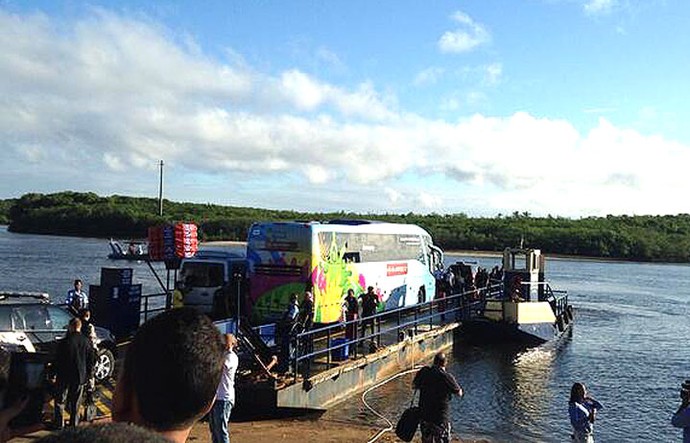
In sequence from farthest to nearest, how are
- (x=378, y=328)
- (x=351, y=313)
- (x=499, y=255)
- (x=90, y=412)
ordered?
(x=499, y=255) < (x=378, y=328) < (x=351, y=313) < (x=90, y=412)

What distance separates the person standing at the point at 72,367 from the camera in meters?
11.4

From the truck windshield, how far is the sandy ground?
273 inches

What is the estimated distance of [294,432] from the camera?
14000mm

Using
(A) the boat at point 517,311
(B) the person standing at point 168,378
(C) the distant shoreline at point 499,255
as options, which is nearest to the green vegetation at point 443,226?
(C) the distant shoreline at point 499,255

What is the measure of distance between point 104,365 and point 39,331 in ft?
4.42

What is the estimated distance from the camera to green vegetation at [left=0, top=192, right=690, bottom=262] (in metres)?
119

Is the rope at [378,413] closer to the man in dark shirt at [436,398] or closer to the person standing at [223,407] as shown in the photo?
the man in dark shirt at [436,398]

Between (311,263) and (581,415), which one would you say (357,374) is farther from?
(581,415)

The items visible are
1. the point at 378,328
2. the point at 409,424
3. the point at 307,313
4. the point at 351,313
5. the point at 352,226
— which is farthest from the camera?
the point at 352,226

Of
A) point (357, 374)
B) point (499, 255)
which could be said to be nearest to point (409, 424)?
point (357, 374)

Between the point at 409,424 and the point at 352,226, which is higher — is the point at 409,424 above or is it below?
below

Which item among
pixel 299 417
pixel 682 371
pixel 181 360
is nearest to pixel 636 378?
pixel 682 371

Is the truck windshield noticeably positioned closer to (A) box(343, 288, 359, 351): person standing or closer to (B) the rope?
(A) box(343, 288, 359, 351): person standing

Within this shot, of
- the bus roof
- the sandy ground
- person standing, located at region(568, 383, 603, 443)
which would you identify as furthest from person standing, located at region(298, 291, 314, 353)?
person standing, located at region(568, 383, 603, 443)
